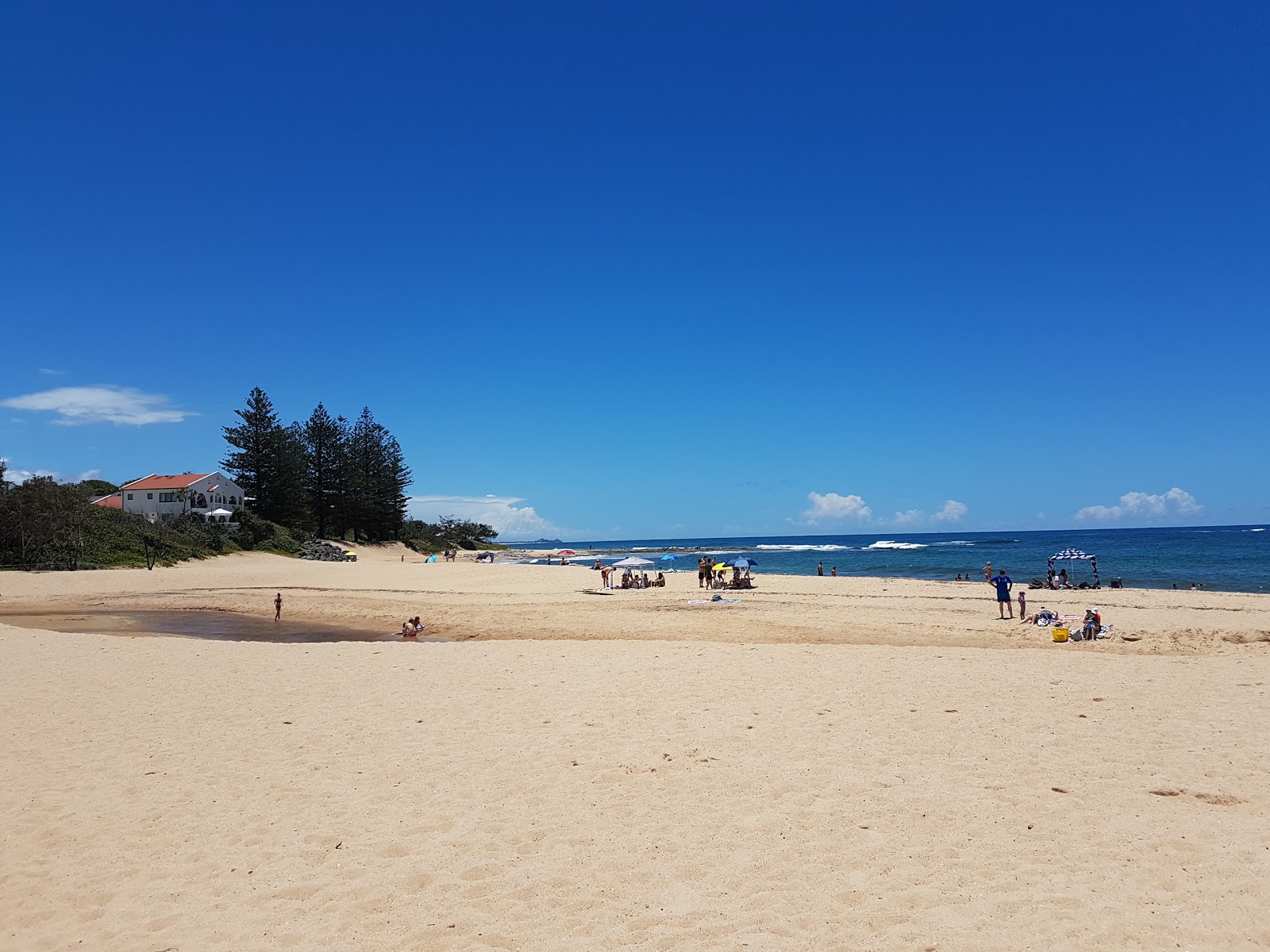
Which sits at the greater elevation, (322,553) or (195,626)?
(322,553)

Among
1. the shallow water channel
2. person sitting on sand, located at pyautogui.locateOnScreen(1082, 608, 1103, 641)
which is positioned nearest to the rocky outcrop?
the shallow water channel

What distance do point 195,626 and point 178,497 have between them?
4443cm

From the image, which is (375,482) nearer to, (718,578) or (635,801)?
(718,578)

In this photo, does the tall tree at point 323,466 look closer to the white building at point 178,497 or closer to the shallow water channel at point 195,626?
the white building at point 178,497

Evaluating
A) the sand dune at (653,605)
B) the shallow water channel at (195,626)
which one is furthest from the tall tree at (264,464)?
the shallow water channel at (195,626)

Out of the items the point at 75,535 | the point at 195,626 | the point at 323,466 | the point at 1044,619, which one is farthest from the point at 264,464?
the point at 1044,619

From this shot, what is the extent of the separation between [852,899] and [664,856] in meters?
1.33

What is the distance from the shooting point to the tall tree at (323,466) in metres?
71.9

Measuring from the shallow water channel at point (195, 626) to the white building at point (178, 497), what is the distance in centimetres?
3613

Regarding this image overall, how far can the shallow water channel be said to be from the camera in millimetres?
19906

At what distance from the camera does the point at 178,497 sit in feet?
195

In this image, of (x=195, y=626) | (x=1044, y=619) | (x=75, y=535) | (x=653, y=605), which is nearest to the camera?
(x=1044, y=619)

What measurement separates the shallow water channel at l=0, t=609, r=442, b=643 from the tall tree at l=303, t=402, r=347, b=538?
158 ft

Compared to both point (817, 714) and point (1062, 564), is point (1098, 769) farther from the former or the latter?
point (1062, 564)
